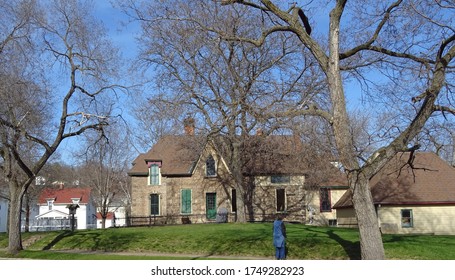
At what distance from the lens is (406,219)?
32344 mm

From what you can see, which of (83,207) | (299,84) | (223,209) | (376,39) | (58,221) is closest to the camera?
(376,39)

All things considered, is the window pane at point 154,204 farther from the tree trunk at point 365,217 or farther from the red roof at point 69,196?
the red roof at point 69,196

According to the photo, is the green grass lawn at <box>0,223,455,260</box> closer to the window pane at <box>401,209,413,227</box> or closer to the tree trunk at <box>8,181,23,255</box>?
the tree trunk at <box>8,181,23,255</box>

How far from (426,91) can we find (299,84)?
976cm

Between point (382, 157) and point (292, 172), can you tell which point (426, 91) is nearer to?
point (382, 157)

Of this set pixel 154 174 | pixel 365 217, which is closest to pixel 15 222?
pixel 365 217

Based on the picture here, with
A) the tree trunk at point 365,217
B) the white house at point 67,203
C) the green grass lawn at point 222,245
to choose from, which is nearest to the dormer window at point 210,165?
the green grass lawn at point 222,245

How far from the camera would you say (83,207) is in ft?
235

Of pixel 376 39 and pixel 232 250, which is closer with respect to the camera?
pixel 376 39

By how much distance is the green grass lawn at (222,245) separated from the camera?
18.1 metres

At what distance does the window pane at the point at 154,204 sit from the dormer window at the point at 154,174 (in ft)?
3.34

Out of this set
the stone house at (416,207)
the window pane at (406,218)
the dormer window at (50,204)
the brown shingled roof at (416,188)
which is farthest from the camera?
the dormer window at (50,204)

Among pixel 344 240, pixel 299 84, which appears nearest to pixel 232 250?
pixel 344 240

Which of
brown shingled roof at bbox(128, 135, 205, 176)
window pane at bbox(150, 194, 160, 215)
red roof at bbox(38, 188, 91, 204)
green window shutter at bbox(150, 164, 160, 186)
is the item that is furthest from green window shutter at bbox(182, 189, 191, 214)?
red roof at bbox(38, 188, 91, 204)
